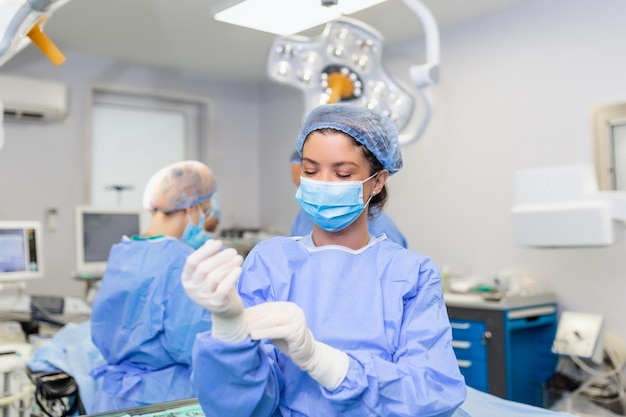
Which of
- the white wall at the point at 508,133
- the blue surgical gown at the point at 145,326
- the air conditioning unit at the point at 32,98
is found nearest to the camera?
the blue surgical gown at the point at 145,326

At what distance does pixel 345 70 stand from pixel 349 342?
162 cm

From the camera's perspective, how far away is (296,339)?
994 mm

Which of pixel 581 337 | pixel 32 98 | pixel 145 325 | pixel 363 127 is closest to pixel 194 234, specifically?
pixel 145 325

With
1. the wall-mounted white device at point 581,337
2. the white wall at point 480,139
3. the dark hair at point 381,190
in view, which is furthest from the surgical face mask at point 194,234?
the white wall at point 480,139

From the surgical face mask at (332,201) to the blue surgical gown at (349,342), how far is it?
0.06 m

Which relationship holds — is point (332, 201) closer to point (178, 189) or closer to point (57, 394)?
point (178, 189)

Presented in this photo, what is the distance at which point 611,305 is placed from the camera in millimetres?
3029

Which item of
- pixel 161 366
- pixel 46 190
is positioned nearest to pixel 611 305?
pixel 161 366

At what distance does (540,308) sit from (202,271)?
2579mm

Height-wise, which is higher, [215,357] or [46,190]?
[46,190]

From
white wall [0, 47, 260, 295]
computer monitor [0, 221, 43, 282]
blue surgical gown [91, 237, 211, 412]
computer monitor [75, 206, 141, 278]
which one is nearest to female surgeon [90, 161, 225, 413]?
blue surgical gown [91, 237, 211, 412]

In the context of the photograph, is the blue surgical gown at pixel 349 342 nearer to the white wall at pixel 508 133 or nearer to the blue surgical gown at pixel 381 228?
the blue surgical gown at pixel 381 228

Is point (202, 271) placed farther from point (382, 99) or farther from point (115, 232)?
point (115, 232)

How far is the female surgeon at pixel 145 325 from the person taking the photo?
1.92 metres
